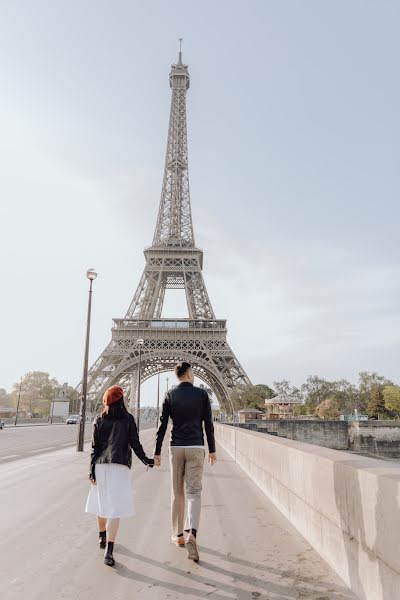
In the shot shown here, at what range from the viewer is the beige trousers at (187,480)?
515cm

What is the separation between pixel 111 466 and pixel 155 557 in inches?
39.3

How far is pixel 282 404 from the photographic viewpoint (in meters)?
89.9

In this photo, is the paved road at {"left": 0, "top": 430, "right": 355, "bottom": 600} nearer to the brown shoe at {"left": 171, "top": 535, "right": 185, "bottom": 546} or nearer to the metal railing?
the brown shoe at {"left": 171, "top": 535, "right": 185, "bottom": 546}

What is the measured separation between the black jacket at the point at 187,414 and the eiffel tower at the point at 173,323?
52.3 meters

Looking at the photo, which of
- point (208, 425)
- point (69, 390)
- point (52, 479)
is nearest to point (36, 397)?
point (69, 390)

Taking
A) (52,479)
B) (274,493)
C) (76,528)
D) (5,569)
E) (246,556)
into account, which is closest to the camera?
(5,569)

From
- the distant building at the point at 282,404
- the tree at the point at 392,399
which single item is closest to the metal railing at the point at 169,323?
the distant building at the point at 282,404

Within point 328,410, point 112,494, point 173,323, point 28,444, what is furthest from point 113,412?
point 328,410

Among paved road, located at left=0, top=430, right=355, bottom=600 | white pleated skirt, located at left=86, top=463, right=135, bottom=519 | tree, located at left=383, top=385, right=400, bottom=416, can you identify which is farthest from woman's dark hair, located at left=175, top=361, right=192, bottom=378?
tree, located at left=383, top=385, right=400, bottom=416

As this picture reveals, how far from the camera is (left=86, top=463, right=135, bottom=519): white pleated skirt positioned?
4.77 metres

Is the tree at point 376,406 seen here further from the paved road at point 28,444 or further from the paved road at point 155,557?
the paved road at point 155,557

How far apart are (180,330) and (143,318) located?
5.56m

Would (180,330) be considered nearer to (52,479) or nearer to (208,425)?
(52,479)

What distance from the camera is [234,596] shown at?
3.76 metres
